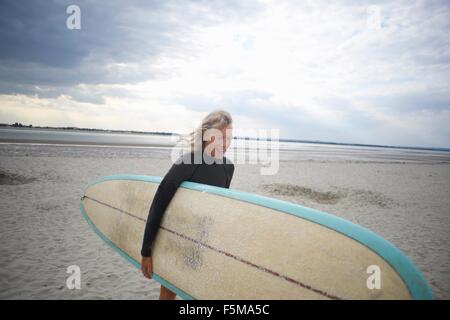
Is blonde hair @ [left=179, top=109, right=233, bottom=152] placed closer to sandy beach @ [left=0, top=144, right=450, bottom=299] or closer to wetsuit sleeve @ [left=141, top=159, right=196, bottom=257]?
wetsuit sleeve @ [left=141, top=159, right=196, bottom=257]

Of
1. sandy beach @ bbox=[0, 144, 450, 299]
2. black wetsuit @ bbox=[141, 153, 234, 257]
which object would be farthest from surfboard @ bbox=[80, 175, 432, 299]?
sandy beach @ bbox=[0, 144, 450, 299]

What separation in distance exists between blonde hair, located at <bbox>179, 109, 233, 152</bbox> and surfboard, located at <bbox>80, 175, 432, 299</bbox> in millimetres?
430

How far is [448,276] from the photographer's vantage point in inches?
144

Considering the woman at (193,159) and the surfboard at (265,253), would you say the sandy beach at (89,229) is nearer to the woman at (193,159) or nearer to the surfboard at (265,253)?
the surfboard at (265,253)

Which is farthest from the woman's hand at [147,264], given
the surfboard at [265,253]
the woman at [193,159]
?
the surfboard at [265,253]

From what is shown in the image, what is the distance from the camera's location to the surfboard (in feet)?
4.66

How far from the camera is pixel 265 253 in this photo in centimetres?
178

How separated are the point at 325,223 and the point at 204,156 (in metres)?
1.01

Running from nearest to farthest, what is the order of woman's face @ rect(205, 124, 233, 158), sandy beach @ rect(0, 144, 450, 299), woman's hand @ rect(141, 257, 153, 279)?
woman's face @ rect(205, 124, 233, 158)
woman's hand @ rect(141, 257, 153, 279)
sandy beach @ rect(0, 144, 450, 299)

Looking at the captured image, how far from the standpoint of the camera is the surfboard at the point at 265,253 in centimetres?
142

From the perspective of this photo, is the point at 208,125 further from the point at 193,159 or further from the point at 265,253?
the point at 265,253

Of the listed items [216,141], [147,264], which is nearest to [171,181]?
[216,141]
